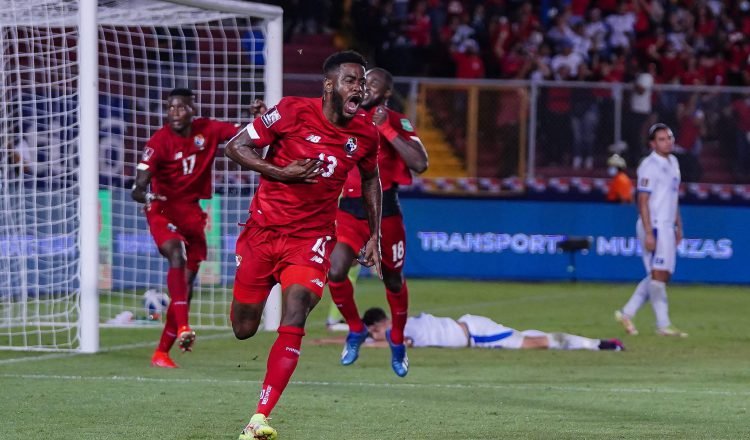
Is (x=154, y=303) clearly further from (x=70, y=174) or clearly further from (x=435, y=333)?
(x=435, y=333)

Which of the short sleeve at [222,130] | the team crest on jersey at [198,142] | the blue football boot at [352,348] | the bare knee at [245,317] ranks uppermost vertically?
the short sleeve at [222,130]

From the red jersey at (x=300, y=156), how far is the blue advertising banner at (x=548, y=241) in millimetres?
15060

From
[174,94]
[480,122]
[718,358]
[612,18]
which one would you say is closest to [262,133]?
[174,94]

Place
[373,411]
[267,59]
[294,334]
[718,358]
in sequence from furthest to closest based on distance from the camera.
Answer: [267,59]
[718,358]
[373,411]
[294,334]

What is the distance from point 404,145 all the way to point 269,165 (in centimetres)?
347

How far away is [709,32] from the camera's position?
2833cm

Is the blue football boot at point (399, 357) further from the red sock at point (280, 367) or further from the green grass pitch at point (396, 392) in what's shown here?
the red sock at point (280, 367)

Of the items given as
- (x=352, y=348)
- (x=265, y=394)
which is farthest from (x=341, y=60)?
(x=352, y=348)

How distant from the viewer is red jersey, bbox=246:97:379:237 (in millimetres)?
8055

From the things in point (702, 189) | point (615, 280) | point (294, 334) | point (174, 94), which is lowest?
point (615, 280)

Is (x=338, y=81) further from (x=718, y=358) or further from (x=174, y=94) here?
(x=718, y=358)

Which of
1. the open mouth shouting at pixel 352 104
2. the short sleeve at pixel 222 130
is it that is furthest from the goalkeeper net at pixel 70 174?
the open mouth shouting at pixel 352 104

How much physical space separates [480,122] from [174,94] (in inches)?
446

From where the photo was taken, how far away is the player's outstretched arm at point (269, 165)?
25.6 feet
